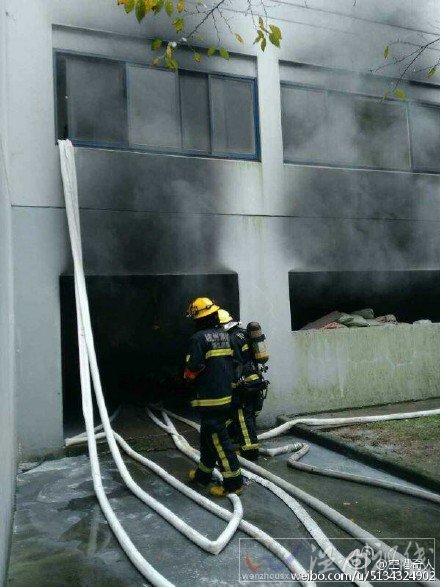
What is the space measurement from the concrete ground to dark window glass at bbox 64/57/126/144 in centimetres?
390

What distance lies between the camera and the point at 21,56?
561cm

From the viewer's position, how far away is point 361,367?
725cm

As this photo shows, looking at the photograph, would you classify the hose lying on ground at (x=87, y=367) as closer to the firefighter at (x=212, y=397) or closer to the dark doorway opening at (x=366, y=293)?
the firefighter at (x=212, y=397)

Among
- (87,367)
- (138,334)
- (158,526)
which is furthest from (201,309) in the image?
(138,334)

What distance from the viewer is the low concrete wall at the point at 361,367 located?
6.86 meters

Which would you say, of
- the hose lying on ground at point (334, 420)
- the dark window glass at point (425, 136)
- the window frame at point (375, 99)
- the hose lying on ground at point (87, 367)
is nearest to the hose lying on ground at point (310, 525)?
the hose lying on ground at point (87, 367)

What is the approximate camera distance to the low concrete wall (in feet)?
22.5

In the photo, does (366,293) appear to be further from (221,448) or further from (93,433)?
(93,433)

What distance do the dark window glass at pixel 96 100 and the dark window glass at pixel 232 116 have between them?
50.5 inches

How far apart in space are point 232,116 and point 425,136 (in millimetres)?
3526

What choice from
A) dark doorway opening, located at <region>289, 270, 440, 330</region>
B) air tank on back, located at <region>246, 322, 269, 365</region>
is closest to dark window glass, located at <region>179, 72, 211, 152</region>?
dark doorway opening, located at <region>289, 270, 440, 330</region>


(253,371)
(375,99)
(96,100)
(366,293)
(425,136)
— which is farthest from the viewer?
(366,293)

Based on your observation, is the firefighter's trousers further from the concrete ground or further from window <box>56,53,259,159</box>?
window <box>56,53,259,159</box>

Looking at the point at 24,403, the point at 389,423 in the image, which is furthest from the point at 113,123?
the point at 389,423
